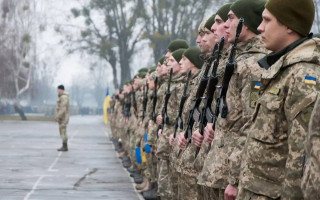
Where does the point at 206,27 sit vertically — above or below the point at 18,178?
above

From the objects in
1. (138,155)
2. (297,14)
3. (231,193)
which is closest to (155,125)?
(138,155)

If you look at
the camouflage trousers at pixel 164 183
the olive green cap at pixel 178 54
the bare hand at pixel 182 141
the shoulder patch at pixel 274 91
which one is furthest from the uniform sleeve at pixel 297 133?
the olive green cap at pixel 178 54

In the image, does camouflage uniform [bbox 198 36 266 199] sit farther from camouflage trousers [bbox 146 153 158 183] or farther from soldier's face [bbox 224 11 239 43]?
camouflage trousers [bbox 146 153 158 183]

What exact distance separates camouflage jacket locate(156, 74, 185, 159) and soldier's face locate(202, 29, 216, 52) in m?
1.79

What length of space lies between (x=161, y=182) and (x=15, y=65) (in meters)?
58.1

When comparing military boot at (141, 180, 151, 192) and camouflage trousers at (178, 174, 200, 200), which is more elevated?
camouflage trousers at (178, 174, 200, 200)

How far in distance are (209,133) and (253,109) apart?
701 mm

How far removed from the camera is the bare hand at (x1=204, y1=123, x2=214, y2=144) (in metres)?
5.47

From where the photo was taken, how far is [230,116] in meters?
5.15

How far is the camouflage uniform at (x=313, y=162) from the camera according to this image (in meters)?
2.92

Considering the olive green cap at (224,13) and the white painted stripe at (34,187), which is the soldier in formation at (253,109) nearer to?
the olive green cap at (224,13)

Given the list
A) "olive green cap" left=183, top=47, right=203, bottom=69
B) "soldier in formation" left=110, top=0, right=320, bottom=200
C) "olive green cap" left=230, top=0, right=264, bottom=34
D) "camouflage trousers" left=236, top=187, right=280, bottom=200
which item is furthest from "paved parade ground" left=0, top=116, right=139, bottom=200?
"camouflage trousers" left=236, top=187, right=280, bottom=200

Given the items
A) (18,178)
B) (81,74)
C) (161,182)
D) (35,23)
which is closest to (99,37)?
(35,23)

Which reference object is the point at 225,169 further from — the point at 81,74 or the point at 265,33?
the point at 81,74
